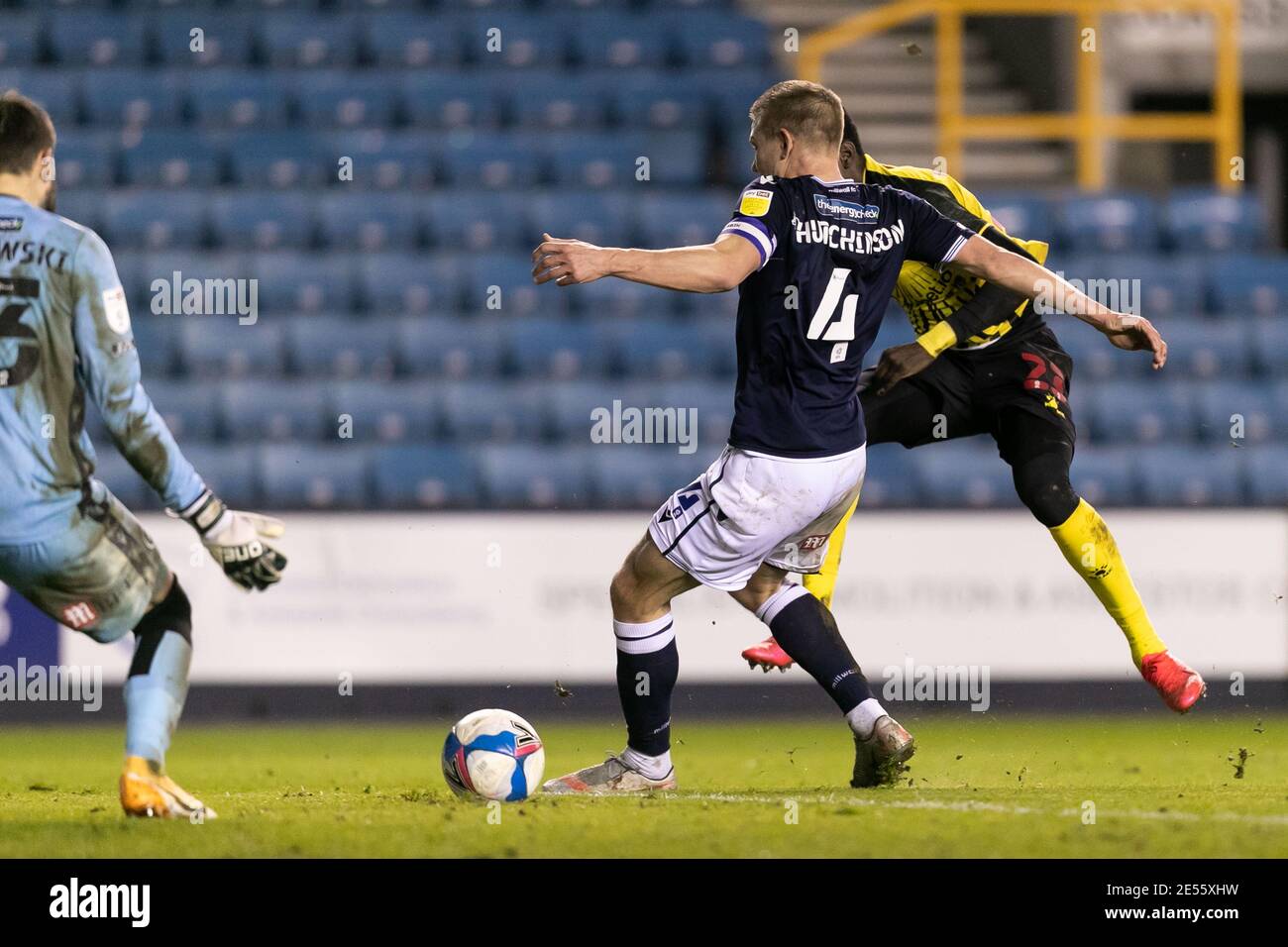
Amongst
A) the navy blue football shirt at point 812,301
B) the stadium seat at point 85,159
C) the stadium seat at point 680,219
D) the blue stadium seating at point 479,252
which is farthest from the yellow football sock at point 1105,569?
the stadium seat at point 85,159

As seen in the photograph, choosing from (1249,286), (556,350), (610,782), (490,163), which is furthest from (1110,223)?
(610,782)

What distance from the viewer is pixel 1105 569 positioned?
7129 mm

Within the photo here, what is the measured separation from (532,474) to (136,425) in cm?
686

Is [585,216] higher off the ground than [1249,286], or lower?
higher

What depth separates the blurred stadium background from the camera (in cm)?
1094

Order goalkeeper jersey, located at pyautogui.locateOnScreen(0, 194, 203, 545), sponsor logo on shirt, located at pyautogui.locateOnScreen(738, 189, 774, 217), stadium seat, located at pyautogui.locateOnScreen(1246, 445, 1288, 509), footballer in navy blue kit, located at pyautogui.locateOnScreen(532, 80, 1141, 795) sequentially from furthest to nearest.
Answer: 1. stadium seat, located at pyautogui.locateOnScreen(1246, 445, 1288, 509)
2. footballer in navy blue kit, located at pyautogui.locateOnScreen(532, 80, 1141, 795)
3. sponsor logo on shirt, located at pyautogui.locateOnScreen(738, 189, 774, 217)
4. goalkeeper jersey, located at pyautogui.locateOnScreen(0, 194, 203, 545)

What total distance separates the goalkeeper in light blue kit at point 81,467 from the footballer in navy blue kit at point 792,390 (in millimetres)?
1403

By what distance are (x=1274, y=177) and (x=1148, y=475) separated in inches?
280

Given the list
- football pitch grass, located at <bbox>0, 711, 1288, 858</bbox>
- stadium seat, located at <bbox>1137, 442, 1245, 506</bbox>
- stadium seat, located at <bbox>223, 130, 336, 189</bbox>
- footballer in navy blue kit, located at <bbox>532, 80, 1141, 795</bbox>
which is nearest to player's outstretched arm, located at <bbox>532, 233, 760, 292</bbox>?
footballer in navy blue kit, located at <bbox>532, 80, 1141, 795</bbox>

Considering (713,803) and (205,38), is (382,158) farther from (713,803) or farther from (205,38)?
(713,803)

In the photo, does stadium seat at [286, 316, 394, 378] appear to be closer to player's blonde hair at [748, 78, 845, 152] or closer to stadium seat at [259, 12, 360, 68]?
stadium seat at [259, 12, 360, 68]

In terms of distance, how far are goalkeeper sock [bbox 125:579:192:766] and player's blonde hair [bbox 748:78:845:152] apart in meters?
2.37

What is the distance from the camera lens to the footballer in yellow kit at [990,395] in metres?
6.99

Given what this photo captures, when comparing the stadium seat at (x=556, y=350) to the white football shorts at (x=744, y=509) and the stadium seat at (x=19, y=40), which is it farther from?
the white football shorts at (x=744, y=509)
